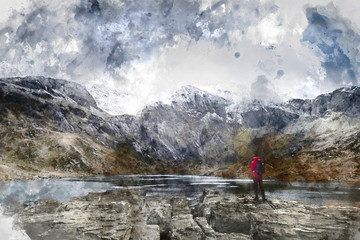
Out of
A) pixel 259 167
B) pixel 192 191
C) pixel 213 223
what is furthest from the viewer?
pixel 192 191

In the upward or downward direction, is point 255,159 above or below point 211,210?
above

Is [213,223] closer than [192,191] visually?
Yes

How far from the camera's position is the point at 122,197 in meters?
41.7

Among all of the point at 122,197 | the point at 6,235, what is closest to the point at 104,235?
the point at 6,235

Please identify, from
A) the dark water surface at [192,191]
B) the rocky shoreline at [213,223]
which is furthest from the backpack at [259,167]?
the dark water surface at [192,191]

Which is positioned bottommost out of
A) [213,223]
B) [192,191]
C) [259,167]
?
[192,191]

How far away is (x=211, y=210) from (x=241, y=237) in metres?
10.1

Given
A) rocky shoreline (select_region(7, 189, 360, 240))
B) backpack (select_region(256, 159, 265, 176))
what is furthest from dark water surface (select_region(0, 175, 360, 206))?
backpack (select_region(256, 159, 265, 176))

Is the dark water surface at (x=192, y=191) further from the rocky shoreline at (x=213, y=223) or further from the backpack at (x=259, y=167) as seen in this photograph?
the backpack at (x=259, y=167)

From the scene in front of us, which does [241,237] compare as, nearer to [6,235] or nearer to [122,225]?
[122,225]

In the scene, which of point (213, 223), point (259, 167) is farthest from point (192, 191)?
point (259, 167)

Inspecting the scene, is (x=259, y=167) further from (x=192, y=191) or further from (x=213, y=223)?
(x=192, y=191)

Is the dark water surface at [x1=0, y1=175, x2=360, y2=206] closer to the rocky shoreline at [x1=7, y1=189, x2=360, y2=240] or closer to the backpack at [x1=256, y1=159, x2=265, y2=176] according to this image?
the rocky shoreline at [x1=7, y1=189, x2=360, y2=240]

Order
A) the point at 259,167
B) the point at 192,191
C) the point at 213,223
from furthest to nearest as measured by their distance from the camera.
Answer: the point at 192,191 < the point at 213,223 < the point at 259,167
